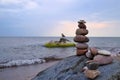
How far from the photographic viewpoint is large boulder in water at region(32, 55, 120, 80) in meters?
5.39

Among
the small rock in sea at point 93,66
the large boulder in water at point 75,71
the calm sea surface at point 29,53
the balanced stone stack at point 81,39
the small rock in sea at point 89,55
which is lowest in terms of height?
the calm sea surface at point 29,53

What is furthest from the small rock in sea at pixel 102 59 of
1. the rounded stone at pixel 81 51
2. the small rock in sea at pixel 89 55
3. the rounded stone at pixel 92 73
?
the rounded stone at pixel 81 51

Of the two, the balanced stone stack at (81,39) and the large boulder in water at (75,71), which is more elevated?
the balanced stone stack at (81,39)

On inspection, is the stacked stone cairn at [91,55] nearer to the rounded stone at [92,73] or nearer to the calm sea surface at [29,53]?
the rounded stone at [92,73]

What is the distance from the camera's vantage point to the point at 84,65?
621 cm

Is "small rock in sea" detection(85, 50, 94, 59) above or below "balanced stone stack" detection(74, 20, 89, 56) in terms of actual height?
below

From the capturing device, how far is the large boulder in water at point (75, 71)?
5395 millimetres

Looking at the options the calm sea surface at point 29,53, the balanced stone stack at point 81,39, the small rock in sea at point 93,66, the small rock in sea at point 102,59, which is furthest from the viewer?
the calm sea surface at point 29,53

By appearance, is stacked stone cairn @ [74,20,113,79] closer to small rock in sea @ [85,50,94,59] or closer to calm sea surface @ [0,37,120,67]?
small rock in sea @ [85,50,94,59]

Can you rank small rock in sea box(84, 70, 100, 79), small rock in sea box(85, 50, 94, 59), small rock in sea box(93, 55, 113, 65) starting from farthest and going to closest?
small rock in sea box(85, 50, 94, 59), small rock in sea box(93, 55, 113, 65), small rock in sea box(84, 70, 100, 79)

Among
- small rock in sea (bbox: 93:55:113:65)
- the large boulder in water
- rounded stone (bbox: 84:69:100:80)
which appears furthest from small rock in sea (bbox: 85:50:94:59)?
rounded stone (bbox: 84:69:100:80)

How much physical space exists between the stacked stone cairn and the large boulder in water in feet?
0.41

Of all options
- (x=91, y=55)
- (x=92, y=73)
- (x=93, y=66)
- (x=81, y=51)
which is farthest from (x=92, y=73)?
(x=81, y=51)

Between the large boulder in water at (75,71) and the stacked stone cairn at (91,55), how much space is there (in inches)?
4.9
